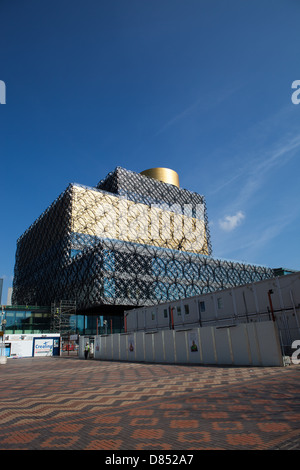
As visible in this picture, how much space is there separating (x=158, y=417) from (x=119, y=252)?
55.1 m

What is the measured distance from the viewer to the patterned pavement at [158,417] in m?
5.71

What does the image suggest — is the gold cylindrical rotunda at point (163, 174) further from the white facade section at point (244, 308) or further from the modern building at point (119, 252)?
the white facade section at point (244, 308)

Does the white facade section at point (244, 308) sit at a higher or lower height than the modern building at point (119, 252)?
lower

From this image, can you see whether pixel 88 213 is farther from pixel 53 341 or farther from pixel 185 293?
pixel 53 341

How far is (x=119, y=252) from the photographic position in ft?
205

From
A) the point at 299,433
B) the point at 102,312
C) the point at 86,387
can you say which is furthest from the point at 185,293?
the point at 299,433

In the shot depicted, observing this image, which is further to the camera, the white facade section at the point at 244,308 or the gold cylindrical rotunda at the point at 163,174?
the gold cylindrical rotunda at the point at 163,174

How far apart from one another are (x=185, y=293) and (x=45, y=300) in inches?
1314

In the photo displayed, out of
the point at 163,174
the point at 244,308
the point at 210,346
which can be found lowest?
the point at 210,346

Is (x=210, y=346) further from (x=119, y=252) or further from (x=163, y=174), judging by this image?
(x=163, y=174)

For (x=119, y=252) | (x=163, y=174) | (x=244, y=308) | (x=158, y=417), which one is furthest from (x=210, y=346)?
(x=163, y=174)

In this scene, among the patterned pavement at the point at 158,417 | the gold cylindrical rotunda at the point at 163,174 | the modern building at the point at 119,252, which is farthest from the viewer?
the gold cylindrical rotunda at the point at 163,174

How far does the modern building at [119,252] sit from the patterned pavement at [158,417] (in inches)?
1811

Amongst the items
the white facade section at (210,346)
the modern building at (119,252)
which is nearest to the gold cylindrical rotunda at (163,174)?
the modern building at (119,252)
